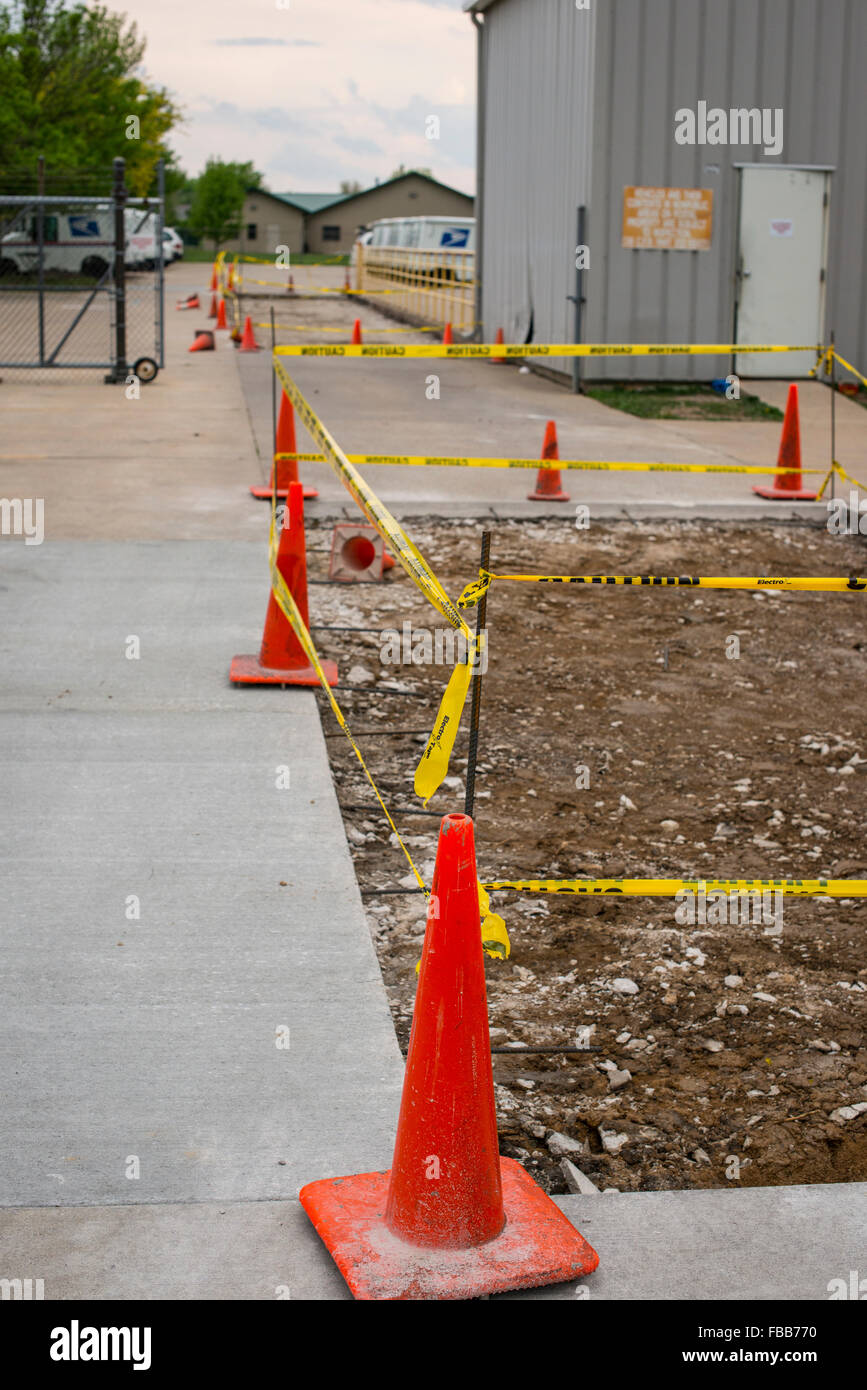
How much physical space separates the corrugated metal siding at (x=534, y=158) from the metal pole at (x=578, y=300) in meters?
0.35

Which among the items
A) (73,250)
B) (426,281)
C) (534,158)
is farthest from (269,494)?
(73,250)

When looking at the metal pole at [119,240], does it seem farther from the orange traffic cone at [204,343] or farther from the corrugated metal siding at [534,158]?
the orange traffic cone at [204,343]

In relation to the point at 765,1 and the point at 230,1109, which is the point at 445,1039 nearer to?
the point at 230,1109

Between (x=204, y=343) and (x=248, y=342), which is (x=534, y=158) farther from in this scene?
(x=204, y=343)

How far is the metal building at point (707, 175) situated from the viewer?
59.4 feet

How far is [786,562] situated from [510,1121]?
6743mm

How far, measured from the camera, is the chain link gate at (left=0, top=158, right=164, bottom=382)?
56.7 ft

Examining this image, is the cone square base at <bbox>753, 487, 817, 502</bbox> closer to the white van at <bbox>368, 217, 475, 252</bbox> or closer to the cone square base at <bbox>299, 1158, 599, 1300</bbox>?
the cone square base at <bbox>299, 1158, 599, 1300</bbox>

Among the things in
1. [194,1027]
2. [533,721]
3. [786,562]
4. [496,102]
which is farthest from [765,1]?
[194,1027]

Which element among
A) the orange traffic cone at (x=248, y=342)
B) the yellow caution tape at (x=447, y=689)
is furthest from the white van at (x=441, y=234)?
the yellow caution tape at (x=447, y=689)

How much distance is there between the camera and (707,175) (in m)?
18.7

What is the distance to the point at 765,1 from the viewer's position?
59.5 ft
